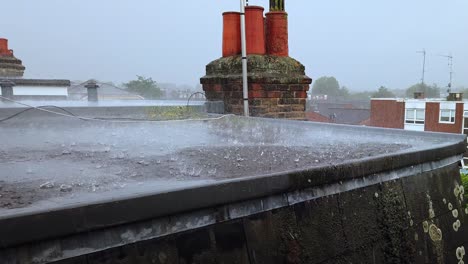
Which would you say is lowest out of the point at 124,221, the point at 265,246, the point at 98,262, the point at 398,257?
the point at 398,257

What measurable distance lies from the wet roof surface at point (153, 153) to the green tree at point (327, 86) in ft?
203

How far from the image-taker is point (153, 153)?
235cm

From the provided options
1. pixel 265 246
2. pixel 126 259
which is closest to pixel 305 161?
pixel 265 246

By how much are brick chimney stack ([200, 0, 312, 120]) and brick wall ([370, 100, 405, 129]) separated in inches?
1130

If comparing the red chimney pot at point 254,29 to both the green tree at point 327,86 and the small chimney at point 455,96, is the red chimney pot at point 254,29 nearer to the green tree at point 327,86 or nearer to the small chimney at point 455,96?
the small chimney at point 455,96

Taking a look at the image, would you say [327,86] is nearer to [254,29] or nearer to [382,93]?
[382,93]

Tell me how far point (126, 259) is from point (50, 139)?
2.28 m

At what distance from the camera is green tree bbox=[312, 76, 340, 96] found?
211 ft

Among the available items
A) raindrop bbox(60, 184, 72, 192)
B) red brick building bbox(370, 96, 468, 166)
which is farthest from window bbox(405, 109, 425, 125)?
raindrop bbox(60, 184, 72, 192)

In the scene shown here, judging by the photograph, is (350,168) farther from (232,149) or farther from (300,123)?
(300,123)

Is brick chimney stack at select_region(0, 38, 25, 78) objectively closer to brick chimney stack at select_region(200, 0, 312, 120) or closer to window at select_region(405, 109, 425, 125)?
brick chimney stack at select_region(200, 0, 312, 120)

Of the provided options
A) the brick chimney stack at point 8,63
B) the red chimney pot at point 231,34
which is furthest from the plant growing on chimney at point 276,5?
the brick chimney stack at point 8,63

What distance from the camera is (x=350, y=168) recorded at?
1.67m

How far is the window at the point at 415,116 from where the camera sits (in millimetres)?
31656
